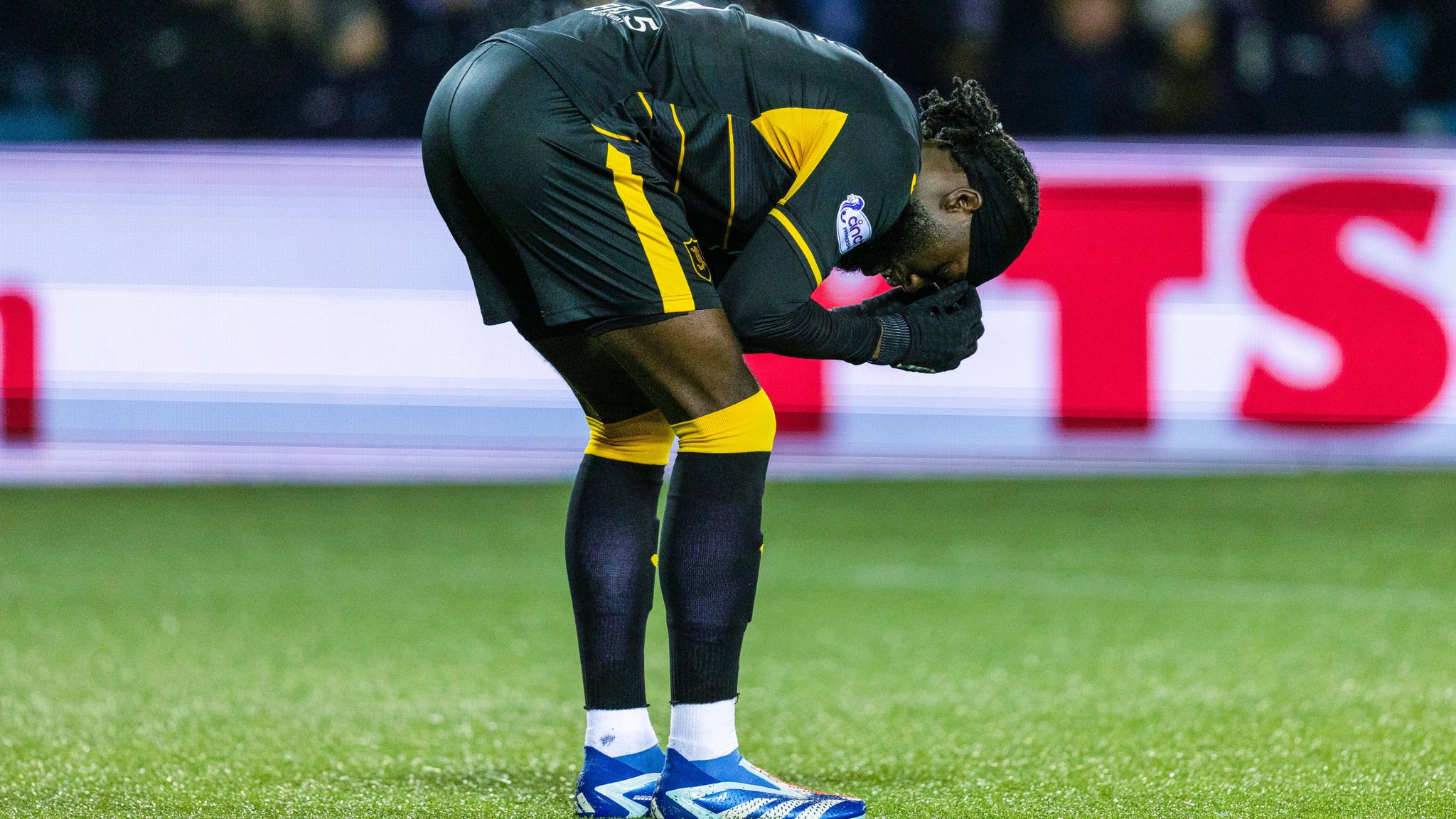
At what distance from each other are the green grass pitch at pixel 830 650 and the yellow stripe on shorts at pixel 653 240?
0.78m

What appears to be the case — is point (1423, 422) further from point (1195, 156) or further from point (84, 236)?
point (84, 236)

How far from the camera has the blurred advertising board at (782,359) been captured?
745cm

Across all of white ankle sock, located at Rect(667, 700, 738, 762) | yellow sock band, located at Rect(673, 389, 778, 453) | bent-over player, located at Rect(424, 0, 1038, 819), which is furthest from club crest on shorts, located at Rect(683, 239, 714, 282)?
white ankle sock, located at Rect(667, 700, 738, 762)

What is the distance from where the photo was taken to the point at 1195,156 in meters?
7.70

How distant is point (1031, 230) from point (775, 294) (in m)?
0.48

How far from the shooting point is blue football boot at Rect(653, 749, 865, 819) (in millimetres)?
2449

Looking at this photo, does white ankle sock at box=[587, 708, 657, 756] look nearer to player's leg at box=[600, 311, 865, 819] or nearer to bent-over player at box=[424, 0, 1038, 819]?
bent-over player at box=[424, 0, 1038, 819]

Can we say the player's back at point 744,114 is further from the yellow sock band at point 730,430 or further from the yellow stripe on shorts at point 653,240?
the yellow sock band at point 730,430

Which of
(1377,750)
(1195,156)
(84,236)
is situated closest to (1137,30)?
(1195,156)

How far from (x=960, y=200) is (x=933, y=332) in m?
0.20

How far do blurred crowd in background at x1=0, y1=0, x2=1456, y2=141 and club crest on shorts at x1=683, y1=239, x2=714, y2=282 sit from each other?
5501 millimetres

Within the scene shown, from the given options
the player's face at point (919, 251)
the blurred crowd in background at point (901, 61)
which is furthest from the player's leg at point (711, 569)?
the blurred crowd in background at point (901, 61)

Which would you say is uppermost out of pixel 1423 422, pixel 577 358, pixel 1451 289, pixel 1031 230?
pixel 1031 230

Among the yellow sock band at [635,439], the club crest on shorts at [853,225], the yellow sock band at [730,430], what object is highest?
the club crest on shorts at [853,225]
